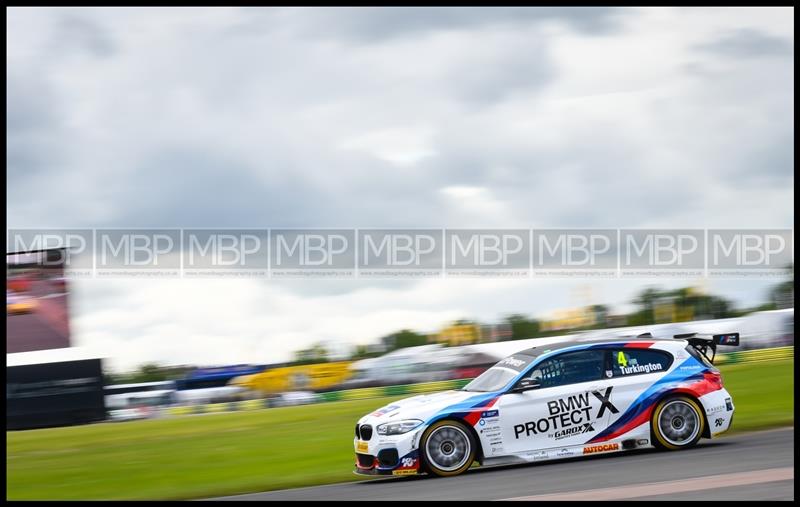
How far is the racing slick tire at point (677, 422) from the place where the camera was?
10.3 metres

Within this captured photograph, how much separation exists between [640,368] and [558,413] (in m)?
1.22

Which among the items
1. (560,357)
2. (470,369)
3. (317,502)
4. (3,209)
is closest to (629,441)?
(560,357)

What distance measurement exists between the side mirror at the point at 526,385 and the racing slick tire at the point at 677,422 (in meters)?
1.37

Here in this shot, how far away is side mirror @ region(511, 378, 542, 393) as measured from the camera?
10.2 metres

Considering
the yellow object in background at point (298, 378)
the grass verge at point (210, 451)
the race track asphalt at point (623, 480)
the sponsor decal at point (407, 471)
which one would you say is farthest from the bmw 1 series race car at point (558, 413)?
the yellow object in background at point (298, 378)

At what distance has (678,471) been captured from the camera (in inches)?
349

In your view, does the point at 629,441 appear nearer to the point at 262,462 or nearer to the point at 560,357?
the point at 560,357

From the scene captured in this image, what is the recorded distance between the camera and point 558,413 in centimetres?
1010

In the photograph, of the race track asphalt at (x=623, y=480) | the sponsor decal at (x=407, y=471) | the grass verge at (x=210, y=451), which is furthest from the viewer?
the grass verge at (x=210, y=451)

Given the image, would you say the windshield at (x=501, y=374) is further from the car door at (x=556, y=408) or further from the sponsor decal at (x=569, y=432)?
the sponsor decal at (x=569, y=432)

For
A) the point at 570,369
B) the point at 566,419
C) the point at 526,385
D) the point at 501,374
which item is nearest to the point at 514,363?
the point at 501,374

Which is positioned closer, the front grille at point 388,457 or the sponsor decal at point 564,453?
the front grille at point 388,457

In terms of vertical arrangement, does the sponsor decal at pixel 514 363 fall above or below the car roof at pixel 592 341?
below

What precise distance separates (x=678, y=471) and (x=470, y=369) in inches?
838
